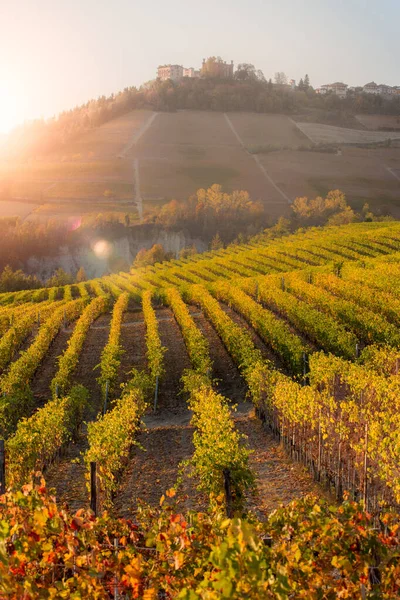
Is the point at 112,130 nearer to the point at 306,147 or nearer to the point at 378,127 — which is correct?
the point at 306,147

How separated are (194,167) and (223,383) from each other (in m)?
140

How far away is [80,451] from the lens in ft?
60.1

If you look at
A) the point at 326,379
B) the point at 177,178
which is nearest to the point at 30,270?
the point at 177,178

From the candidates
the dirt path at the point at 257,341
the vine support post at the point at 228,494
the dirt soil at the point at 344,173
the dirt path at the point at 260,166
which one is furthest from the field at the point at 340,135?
the vine support post at the point at 228,494

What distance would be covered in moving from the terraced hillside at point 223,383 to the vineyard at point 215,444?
3.9 inches

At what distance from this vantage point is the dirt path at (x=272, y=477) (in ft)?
44.4

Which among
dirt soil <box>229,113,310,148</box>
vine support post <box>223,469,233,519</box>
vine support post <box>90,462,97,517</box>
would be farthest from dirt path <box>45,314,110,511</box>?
dirt soil <box>229,113,310,148</box>

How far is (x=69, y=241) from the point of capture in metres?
128

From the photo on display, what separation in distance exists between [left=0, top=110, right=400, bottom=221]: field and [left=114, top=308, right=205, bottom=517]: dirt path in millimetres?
109362

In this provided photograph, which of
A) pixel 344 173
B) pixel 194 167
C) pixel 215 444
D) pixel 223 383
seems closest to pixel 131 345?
pixel 223 383

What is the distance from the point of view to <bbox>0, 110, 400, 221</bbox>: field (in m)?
145

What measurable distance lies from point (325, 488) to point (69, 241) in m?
118

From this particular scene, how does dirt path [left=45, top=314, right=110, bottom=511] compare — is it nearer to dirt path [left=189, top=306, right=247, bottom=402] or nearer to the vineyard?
the vineyard

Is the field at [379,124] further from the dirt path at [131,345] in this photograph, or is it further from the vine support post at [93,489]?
the vine support post at [93,489]
